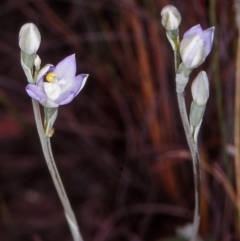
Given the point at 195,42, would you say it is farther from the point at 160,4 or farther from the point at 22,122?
the point at 22,122

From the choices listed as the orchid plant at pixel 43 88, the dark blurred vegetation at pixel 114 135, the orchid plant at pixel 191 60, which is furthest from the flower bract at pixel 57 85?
the dark blurred vegetation at pixel 114 135

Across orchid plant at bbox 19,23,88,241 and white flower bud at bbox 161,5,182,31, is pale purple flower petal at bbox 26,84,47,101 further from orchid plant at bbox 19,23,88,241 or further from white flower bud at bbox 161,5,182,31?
white flower bud at bbox 161,5,182,31

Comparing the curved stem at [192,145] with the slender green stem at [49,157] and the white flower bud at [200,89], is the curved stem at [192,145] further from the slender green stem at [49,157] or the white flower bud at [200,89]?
the slender green stem at [49,157]

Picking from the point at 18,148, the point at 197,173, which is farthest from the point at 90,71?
the point at 197,173

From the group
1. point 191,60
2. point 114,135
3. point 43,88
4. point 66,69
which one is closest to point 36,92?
point 43,88

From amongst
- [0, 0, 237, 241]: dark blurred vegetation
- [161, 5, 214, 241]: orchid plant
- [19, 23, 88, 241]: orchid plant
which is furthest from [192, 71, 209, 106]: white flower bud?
[0, 0, 237, 241]: dark blurred vegetation

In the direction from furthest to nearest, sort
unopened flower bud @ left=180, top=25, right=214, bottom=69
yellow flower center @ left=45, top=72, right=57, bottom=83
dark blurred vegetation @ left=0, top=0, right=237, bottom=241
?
dark blurred vegetation @ left=0, top=0, right=237, bottom=241, yellow flower center @ left=45, top=72, right=57, bottom=83, unopened flower bud @ left=180, top=25, right=214, bottom=69
